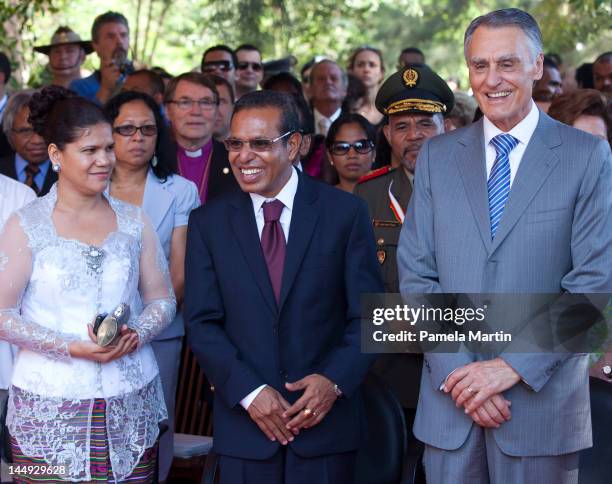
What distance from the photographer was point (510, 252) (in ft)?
12.0

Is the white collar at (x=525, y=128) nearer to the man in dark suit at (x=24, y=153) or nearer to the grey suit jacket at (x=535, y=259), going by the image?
the grey suit jacket at (x=535, y=259)

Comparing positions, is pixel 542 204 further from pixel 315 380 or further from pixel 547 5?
pixel 547 5

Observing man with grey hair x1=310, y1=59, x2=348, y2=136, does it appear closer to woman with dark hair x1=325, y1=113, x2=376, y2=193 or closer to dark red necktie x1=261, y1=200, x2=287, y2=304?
woman with dark hair x1=325, y1=113, x2=376, y2=193

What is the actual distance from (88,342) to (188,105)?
8.32ft

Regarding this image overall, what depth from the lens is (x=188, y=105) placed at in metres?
6.44

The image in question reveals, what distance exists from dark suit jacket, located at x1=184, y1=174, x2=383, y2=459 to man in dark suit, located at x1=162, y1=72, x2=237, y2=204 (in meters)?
2.11

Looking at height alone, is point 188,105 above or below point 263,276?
above

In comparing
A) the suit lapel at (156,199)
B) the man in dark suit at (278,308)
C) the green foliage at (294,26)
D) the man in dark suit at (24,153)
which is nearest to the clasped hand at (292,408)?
the man in dark suit at (278,308)

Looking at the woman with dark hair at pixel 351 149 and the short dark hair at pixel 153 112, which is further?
the woman with dark hair at pixel 351 149

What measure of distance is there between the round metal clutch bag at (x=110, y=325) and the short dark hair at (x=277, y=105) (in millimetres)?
867

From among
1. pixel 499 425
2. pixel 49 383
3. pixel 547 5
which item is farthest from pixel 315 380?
pixel 547 5

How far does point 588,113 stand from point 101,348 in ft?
7.88

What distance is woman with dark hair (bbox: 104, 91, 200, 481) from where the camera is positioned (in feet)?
17.4

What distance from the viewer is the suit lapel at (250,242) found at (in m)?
4.08
